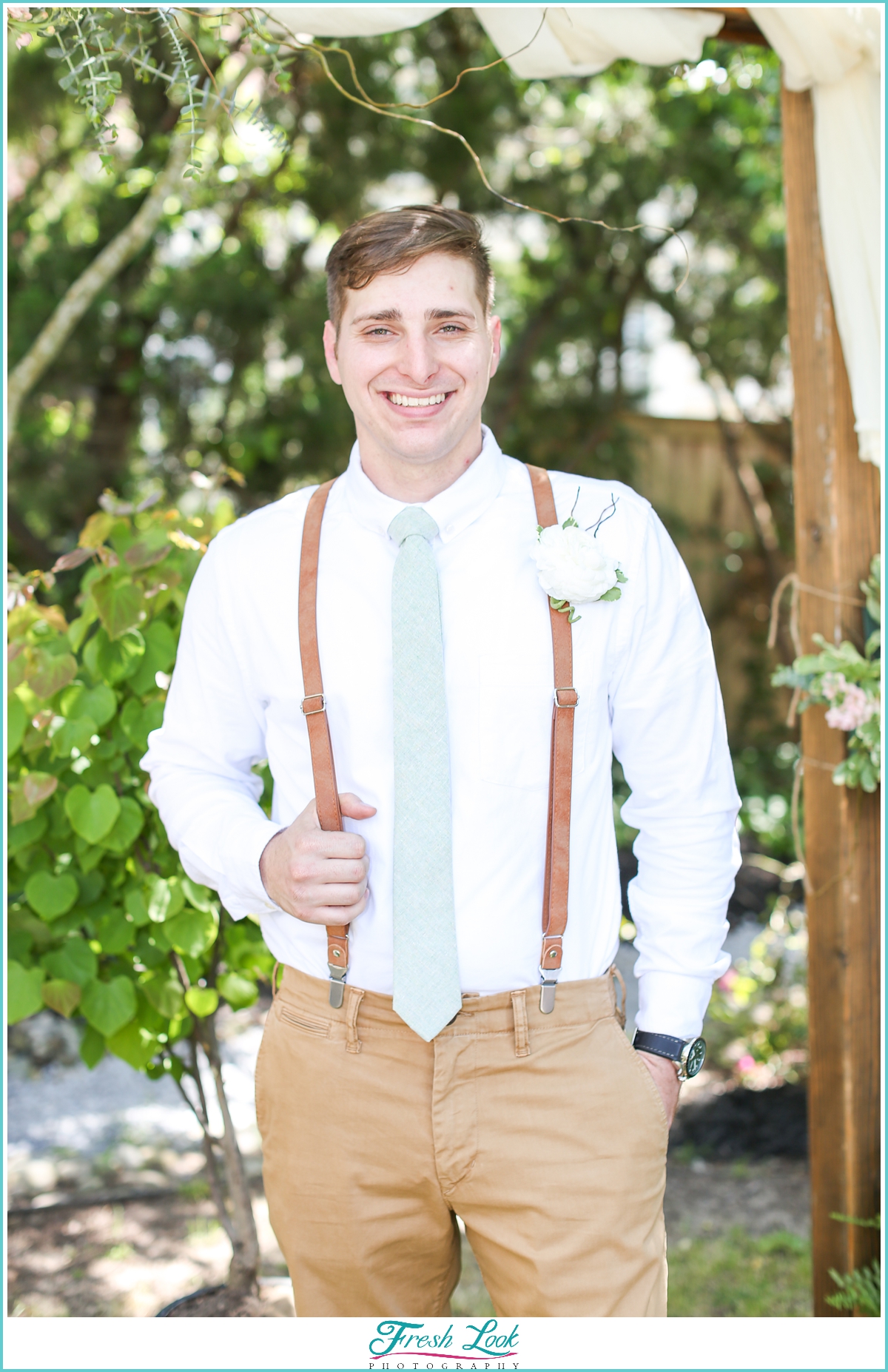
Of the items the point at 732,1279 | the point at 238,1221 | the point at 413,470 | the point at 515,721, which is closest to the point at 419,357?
the point at 413,470

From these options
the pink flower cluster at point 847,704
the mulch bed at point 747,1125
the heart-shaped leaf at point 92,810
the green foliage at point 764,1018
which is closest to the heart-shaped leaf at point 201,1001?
the heart-shaped leaf at point 92,810

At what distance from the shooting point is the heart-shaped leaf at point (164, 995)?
203 cm

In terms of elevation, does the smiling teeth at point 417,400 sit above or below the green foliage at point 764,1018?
above

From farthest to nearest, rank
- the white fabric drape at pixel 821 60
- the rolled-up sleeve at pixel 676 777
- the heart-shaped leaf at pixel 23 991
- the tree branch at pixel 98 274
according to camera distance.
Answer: the tree branch at pixel 98 274 → the heart-shaped leaf at pixel 23 991 → the white fabric drape at pixel 821 60 → the rolled-up sleeve at pixel 676 777

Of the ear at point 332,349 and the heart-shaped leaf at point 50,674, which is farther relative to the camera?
the heart-shaped leaf at point 50,674

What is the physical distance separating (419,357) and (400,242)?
0.51ft

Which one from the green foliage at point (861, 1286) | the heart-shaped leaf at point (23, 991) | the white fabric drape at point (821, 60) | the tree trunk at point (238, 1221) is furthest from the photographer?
the tree trunk at point (238, 1221)

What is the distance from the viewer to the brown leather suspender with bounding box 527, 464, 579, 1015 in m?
1.40

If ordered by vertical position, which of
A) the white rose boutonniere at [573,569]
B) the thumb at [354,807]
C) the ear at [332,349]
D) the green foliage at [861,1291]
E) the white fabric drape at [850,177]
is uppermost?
the white fabric drape at [850,177]

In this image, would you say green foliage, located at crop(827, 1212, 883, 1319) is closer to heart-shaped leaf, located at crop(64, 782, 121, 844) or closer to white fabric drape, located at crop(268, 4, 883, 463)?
white fabric drape, located at crop(268, 4, 883, 463)

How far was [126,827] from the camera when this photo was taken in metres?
1.94

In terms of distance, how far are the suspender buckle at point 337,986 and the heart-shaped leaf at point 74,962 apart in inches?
29.4

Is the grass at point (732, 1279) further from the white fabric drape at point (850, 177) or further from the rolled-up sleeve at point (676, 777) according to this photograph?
the white fabric drape at point (850, 177)

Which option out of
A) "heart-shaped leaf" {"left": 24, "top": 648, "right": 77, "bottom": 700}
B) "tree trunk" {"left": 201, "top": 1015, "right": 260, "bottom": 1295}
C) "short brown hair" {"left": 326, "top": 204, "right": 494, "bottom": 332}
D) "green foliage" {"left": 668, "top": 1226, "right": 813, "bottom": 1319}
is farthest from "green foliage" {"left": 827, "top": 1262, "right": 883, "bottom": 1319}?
"short brown hair" {"left": 326, "top": 204, "right": 494, "bottom": 332}
